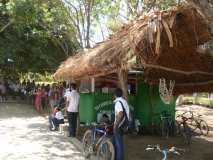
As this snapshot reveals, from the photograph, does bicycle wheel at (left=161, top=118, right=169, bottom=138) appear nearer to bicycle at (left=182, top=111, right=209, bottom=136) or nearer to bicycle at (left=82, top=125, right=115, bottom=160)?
bicycle at (left=182, top=111, right=209, bottom=136)

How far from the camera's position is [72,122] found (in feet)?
52.0

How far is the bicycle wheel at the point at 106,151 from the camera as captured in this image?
1070 centimetres

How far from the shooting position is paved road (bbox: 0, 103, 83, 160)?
40.7 feet

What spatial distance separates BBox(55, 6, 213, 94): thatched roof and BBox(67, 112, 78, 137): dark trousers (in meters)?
2.09

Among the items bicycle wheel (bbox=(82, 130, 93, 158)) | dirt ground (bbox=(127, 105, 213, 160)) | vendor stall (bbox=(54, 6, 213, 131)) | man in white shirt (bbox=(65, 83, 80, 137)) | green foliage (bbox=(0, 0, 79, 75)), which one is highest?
green foliage (bbox=(0, 0, 79, 75))

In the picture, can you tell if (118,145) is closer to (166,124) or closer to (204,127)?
(166,124)

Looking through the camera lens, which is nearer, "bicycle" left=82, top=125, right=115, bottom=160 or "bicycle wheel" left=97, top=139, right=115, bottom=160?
"bicycle wheel" left=97, top=139, right=115, bottom=160

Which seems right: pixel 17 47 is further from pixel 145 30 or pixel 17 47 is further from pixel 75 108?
pixel 145 30

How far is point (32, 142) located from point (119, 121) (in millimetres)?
5199

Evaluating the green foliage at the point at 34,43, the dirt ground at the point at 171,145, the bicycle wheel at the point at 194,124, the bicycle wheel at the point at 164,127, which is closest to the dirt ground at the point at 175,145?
the dirt ground at the point at 171,145

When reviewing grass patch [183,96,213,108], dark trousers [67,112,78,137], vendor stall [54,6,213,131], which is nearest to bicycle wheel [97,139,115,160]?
vendor stall [54,6,213,131]

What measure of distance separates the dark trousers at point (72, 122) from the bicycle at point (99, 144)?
336 cm

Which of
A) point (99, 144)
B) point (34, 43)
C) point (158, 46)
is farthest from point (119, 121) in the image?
point (34, 43)

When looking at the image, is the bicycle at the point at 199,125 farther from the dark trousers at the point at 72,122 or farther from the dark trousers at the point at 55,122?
the dark trousers at the point at 55,122
